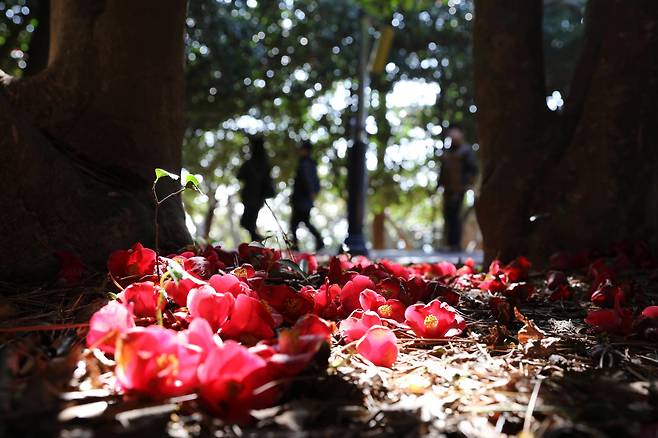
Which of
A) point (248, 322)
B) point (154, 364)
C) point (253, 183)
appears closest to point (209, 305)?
point (248, 322)

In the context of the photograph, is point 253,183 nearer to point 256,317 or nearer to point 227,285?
point 227,285

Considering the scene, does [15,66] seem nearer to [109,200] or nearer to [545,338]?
[109,200]

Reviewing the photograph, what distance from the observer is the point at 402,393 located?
40.3 inches

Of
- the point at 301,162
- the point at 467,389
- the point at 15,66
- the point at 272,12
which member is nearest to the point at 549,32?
the point at 272,12

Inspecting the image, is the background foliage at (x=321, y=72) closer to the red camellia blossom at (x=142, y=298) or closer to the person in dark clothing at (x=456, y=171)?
the person in dark clothing at (x=456, y=171)

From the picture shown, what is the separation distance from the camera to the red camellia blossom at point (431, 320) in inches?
55.5

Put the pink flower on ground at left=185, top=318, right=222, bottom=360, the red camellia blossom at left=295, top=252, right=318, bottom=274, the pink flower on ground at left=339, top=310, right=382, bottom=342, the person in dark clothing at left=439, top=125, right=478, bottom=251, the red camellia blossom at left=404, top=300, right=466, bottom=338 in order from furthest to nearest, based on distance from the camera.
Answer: the person in dark clothing at left=439, top=125, right=478, bottom=251
the red camellia blossom at left=295, top=252, right=318, bottom=274
the red camellia blossom at left=404, top=300, right=466, bottom=338
the pink flower on ground at left=339, top=310, right=382, bottom=342
the pink flower on ground at left=185, top=318, right=222, bottom=360

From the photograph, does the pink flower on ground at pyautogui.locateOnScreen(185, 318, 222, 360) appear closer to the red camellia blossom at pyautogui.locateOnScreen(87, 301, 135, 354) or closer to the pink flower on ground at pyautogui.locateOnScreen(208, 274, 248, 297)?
the red camellia blossom at pyautogui.locateOnScreen(87, 301, 135, 354)

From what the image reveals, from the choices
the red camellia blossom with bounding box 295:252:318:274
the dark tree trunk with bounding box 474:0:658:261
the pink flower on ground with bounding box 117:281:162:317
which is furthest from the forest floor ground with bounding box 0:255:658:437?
the dark tree trunk with bounding box 474:0:658:261

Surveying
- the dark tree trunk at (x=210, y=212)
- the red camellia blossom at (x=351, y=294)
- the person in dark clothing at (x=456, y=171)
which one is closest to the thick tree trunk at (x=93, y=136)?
the red camellia blossom at (x=351, y=294)

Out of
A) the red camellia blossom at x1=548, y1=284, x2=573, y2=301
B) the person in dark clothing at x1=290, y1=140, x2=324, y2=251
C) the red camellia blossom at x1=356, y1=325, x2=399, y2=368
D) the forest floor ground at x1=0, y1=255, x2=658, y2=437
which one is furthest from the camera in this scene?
the person in dark clothing at x1=290, y1=140, x2=324, y2=251

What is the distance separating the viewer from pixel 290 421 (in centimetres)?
80

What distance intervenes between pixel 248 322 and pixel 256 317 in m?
0.02

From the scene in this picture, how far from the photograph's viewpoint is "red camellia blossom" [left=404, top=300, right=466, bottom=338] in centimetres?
141
